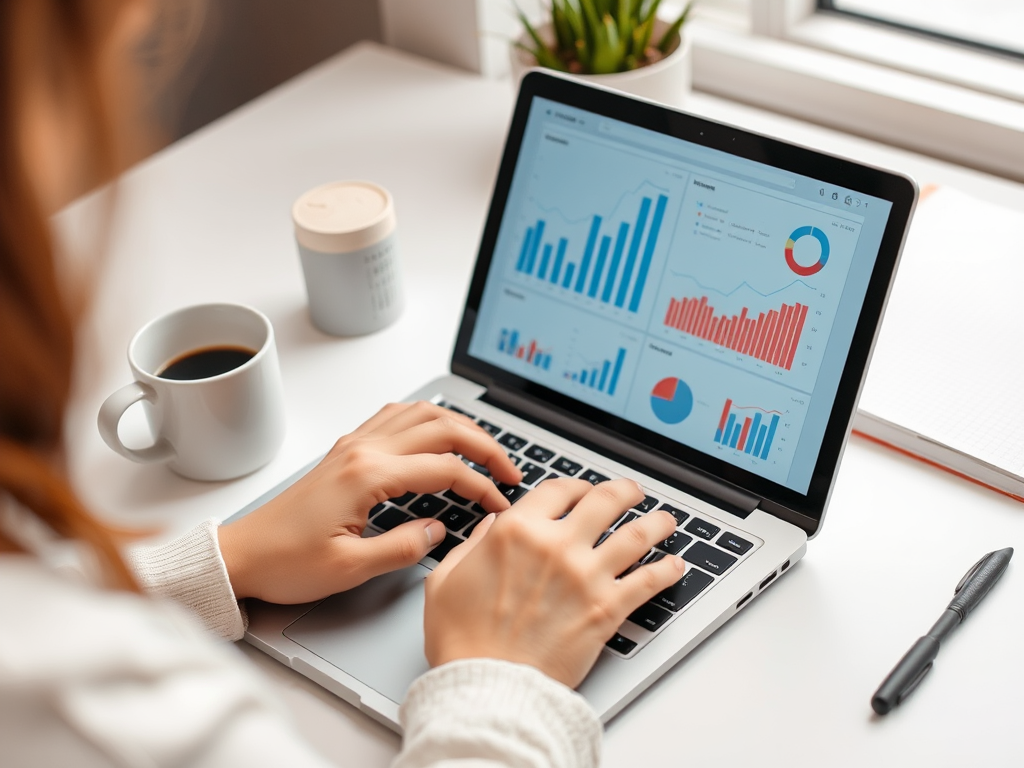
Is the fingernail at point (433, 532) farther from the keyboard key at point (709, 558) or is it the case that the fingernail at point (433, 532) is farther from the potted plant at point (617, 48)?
the potted plant at point (617, 48)

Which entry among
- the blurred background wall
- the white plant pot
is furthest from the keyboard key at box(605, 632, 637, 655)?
the blurred background wall

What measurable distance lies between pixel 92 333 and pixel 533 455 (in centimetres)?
39

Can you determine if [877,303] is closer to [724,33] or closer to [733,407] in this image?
[733,407]

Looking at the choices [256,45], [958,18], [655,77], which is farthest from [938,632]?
[256,45]

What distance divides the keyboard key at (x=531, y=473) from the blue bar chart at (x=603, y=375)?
8cm

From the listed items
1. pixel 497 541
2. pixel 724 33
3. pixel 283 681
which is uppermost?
pixel 724 33

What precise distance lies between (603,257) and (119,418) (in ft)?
1.21

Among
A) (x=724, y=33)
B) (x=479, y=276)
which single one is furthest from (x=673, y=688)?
(x=724, y=33)

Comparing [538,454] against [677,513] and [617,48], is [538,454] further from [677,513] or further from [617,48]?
[617,48]

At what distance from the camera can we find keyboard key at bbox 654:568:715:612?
666mm

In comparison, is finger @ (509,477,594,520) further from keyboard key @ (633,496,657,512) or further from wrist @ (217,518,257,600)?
wrist @ (217,518,257,600)

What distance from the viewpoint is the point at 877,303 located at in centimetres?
67

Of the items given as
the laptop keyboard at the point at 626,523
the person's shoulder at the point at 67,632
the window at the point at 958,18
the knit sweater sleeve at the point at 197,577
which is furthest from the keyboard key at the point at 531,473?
the window at the point at 958,18

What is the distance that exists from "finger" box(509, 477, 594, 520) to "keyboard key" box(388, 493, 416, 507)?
0.30 feet
